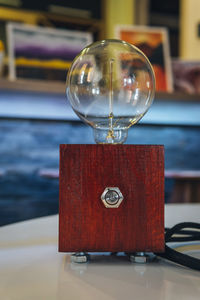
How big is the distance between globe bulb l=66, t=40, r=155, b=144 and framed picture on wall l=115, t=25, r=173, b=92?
4.84ft

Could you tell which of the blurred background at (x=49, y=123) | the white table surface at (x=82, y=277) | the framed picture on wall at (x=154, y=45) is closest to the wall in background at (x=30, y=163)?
the blurred background at (x=49, y=123)

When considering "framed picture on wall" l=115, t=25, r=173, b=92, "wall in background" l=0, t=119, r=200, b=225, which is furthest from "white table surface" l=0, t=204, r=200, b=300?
"framed picture on wall" l=115, t=25, r=173, b=92

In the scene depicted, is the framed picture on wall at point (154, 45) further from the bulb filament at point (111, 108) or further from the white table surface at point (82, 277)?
the white table surface at point (82, 277)

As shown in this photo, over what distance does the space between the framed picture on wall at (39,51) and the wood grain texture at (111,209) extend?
136 centimetres

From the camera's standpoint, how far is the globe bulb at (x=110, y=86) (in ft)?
1.68

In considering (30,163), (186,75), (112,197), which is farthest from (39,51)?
(112,197)

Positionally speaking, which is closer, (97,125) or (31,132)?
(97,125)

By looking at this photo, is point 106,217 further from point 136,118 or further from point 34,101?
point 34,101

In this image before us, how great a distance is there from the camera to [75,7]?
280 cm

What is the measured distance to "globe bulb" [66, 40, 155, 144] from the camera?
51cm

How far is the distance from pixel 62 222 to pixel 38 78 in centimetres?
142

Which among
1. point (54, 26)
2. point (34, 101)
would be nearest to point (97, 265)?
point (34, 101)

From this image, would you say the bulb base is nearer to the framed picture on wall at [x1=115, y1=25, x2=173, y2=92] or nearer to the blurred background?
the blurred background

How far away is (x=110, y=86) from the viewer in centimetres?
52
